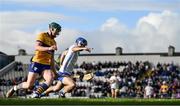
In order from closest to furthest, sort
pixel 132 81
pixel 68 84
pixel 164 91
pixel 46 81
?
pixel 46 81 → pixel 68 84 → pixel 164 91 → pixel 132 81

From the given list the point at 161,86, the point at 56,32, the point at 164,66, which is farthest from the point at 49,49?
the point at 164,66

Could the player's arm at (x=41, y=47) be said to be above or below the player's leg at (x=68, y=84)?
above

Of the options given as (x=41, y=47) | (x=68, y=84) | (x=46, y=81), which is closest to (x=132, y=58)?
(x=68, y=84)

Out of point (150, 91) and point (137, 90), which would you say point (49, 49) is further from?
point (137, 90)

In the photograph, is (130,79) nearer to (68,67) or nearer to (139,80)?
(139,80)

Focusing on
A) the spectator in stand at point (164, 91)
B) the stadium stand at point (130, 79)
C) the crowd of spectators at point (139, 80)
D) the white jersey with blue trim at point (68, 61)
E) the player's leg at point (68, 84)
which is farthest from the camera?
the stadium stand at point (130, 79)

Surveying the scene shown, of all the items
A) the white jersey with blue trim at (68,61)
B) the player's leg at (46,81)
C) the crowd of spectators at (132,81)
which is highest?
the crowd of spectators at (132,81)

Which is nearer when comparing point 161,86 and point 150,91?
point 150,91

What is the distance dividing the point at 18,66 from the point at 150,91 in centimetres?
1968

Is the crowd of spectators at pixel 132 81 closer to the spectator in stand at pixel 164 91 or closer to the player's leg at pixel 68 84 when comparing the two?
the spectator in stand at pixel 164 91

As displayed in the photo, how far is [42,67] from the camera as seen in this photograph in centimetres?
1734

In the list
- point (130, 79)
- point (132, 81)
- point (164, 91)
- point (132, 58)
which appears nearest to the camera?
point (164, 91)

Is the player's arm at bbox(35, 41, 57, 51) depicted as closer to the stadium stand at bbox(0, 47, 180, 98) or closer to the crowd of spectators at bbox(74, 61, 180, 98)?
the stadium stand at bbox(0, 47, 180, 98)

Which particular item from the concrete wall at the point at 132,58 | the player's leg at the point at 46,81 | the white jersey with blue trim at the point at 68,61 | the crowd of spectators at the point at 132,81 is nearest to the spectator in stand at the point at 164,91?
the crowd of spectators at the point at 132,81
